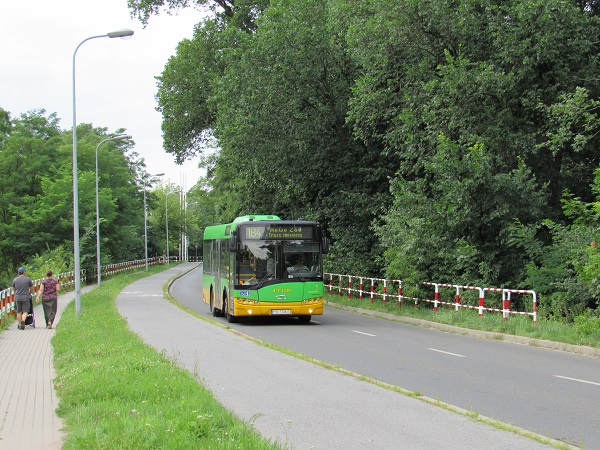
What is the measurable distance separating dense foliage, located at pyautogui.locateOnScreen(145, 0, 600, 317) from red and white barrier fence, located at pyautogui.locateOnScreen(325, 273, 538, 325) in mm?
709

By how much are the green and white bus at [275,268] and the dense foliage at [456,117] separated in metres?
3.97

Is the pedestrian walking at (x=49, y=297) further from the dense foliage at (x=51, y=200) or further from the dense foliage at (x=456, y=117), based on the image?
the dense foliage at (x=51, y=200)

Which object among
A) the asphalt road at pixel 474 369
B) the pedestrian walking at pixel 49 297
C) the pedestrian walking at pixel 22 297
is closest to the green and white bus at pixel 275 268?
the asphalt road at pixel 474 369

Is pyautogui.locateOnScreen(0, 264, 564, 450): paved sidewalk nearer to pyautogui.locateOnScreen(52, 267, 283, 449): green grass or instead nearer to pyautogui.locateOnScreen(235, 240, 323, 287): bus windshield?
pyautogui.locateOnScreen(52, 267, 283, 449): green grass

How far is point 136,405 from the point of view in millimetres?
8297

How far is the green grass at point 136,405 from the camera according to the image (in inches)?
257

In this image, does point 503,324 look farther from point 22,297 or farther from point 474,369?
point 22,297

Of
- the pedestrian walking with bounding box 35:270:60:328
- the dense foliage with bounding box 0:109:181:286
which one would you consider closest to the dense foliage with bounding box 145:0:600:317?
the pedestrian walking with bounding box 35:270:60:328

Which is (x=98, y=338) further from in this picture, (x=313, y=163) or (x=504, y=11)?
(x=313, y=163)

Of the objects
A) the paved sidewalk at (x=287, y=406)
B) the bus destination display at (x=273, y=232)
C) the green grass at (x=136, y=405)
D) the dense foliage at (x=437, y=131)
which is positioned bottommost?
the paved sidewalk at (x=287, y=406)

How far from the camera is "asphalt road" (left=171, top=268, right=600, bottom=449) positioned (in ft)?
28.6

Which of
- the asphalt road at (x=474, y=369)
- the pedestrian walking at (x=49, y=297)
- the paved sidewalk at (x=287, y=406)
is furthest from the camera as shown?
the pedestrian walking at (x=49, y=297)

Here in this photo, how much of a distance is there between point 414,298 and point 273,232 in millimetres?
6021

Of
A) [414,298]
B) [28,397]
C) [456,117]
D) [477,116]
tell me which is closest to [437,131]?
[456,117]
